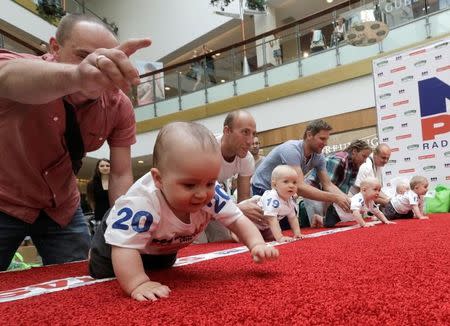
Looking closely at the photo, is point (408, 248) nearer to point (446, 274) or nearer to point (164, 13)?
point (446, 274)

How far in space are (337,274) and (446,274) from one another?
0.77 feet

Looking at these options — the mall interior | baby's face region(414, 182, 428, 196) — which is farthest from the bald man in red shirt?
the mall interior

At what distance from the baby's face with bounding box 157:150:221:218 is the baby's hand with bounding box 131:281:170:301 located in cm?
21

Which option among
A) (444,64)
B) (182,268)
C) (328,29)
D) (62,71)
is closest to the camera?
(62,71)

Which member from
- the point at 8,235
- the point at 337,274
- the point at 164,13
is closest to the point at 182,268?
the point at 337,274

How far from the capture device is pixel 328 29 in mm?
7863

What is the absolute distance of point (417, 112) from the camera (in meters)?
5.86

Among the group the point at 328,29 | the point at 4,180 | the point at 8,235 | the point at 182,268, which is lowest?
the point at 182,268

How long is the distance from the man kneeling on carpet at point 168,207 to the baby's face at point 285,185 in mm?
1450

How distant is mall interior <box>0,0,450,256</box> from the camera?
7055mm

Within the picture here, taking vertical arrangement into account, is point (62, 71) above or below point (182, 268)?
above

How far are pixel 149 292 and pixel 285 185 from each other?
1806mm

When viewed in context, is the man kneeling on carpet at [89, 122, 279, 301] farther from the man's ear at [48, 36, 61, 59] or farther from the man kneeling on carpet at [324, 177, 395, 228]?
the man kneeling on carpet at [324, 177, 395, 228]

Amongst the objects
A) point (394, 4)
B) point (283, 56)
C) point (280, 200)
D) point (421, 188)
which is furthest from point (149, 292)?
point (283, 56)
